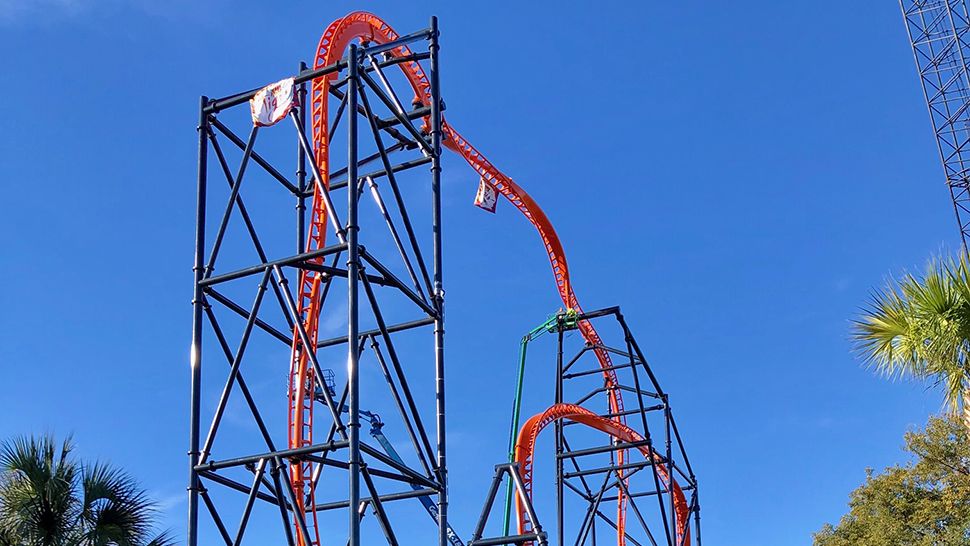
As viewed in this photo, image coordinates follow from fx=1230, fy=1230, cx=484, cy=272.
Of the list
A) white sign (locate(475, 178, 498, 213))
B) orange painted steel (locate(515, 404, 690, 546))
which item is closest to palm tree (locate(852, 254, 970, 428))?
orange painted steel (locate(515, 404, 690, 546))

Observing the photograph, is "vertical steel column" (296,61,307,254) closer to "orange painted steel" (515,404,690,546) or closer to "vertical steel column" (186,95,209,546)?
"vertical steel column" (186,95,209,546)

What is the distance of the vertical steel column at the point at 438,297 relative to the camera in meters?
12.3

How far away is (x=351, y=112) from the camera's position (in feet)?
39.0

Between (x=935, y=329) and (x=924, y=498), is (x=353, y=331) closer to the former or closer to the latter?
(x=935, y=329)

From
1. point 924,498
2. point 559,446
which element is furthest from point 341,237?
point 924,498

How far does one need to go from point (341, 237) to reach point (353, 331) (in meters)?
1.12

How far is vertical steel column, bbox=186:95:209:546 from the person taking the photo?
1145 centimetres

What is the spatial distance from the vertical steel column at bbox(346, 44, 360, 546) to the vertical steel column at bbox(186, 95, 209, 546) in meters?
1.64

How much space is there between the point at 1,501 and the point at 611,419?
58.2ft

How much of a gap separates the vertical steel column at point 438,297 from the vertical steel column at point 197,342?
2.34 m

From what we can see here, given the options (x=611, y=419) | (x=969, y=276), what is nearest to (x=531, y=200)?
(x=611, y=419)

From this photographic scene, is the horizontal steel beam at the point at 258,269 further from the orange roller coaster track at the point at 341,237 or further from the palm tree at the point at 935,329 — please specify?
the palm tree at the point at 935,329

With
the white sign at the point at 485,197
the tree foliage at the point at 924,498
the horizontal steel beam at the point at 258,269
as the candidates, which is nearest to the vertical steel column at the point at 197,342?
the horizontal steel beam at the point at 258,269

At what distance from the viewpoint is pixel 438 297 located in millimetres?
12992
